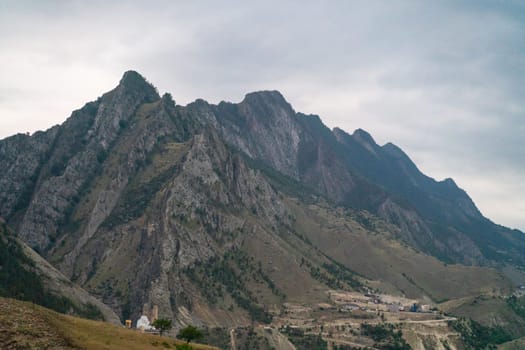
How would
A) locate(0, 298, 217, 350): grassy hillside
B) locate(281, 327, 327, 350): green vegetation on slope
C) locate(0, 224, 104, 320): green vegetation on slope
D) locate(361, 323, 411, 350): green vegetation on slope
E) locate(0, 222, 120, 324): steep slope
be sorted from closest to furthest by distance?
locate(0, 298, 217, 350): grassy hillside < locate(0, 224, 104, 320): green vegetation on slope < locate(0, 222, 120, 324): steep slope < locate(281, 327, 327, 350): green vegetation on slope < locate(361, 323, 411, 350): green vegetation on slope

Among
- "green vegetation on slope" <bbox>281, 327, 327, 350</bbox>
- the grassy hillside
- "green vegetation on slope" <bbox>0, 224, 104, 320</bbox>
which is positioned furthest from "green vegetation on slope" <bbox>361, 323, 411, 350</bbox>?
the grassy hillside

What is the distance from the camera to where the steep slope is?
14500 cm

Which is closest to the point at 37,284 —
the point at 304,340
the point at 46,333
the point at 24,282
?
the point at 24,282

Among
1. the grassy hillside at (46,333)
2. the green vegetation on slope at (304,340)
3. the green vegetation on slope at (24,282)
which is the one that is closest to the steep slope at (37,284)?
the green vegetation on slope at (24,282)

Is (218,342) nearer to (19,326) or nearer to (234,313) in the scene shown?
(234,313)

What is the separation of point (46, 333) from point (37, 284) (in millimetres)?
105037

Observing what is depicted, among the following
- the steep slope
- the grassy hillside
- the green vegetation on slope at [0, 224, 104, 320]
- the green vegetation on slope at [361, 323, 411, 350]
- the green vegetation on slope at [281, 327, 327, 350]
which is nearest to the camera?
the grassy hillside

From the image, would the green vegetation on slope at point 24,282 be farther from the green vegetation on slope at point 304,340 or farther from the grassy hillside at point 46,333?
the grassy hillside at point 46,333

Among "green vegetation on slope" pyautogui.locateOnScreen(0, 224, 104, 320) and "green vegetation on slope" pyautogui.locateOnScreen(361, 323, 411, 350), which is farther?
"green vegetation on slope" pyautogui.locateOnScreen(361, 323, 411, 350)

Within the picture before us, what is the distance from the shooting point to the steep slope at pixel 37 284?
145 m

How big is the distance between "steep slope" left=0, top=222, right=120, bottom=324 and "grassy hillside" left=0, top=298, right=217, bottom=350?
230 ft

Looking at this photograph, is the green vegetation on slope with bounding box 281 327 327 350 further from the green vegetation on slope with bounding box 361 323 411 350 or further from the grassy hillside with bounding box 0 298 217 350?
the grassy hillside with bounding box 0 298 217 350

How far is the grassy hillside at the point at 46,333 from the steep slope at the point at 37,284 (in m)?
70.1

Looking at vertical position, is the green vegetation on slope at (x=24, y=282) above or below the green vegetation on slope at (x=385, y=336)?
above
